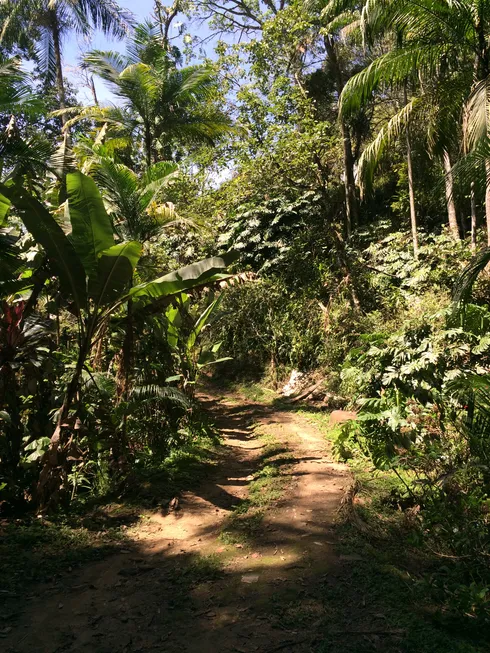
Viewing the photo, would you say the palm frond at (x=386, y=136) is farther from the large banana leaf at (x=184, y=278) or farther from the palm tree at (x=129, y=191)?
the large banana leaf at (x=184, y=278)

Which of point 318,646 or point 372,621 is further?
point 372,621

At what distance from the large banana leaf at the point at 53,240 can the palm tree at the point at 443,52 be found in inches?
220

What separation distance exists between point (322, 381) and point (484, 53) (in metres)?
6.08

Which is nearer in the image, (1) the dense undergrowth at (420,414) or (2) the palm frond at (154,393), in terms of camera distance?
(1) the dense undergrowth at (420,414)

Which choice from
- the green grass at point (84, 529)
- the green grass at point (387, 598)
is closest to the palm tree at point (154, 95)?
the green grass at point (84, 529)

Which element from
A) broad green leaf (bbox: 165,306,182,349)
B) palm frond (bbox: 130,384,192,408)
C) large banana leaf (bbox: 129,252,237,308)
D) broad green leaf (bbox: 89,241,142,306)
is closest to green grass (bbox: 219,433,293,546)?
palm frond (bbox: 130,384,192,408)

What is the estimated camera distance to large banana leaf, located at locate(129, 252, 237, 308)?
14.9 ft

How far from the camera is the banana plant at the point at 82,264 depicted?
163 inches

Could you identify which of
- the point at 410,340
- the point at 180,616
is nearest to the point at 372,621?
the point at 180,616

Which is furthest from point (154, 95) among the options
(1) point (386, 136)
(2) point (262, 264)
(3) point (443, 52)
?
(3) point (443, 52)

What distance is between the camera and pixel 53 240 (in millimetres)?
4168

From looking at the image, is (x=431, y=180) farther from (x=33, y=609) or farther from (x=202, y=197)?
(x=33, y=609)

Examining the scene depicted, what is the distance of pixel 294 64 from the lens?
1409cm

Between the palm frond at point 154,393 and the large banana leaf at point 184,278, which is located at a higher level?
the large banana leaf at point 184,278
